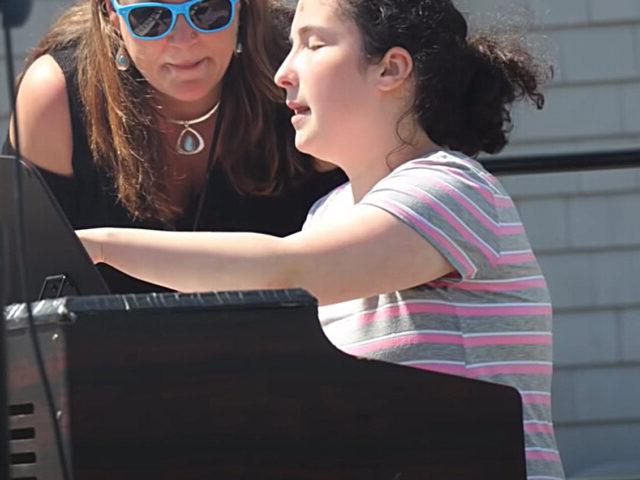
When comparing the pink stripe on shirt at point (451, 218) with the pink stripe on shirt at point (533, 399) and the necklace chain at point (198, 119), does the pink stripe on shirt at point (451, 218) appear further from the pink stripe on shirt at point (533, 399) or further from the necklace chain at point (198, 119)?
the necklace chain at point (198, 119)

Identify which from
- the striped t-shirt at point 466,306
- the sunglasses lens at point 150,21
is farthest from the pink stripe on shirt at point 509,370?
the sunglasses lens at point 150,21

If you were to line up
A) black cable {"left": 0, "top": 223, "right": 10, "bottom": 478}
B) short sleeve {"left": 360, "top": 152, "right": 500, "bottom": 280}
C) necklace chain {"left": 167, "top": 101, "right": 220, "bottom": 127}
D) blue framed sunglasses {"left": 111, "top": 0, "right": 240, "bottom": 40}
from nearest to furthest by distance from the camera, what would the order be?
black cable {"left": 0, "top": 223, "right": 10, "bottom": 478} → short sleeve {"left": 360, "top": 152, "right": 500, "bottom": 280} → blue framed sunglasses {"left": 111, "top": 0, "right": 240, "bottom": 40} → necklace chain {"left": 167, "top": 101, "right": 220, "bottom": 127}

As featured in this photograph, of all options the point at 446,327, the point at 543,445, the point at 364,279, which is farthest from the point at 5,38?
the point at 543,445

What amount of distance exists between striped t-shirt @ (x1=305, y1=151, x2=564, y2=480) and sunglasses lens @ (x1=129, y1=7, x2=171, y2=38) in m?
0.70

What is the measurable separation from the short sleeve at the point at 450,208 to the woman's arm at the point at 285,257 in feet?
0.09

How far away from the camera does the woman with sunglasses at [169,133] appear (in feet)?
9.64

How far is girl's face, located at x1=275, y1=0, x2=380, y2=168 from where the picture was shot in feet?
7.69

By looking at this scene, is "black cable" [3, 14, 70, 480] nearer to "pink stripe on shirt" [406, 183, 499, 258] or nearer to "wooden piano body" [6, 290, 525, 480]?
"wooden piano body" [6, 290, 525, 480]

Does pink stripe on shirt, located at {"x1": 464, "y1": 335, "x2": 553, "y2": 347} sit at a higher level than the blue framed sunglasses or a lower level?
lower

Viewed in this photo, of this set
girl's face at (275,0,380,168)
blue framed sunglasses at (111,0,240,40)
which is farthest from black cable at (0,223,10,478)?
blue framed sunglasses at (111,0,240,40)

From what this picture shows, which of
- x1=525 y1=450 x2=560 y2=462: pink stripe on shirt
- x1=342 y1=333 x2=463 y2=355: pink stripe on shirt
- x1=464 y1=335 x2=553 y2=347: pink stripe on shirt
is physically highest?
x1=342 y1=333 x2=463 y2=355: pink stripe on shirt

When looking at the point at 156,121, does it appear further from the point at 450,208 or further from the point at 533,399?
the point at 533,399

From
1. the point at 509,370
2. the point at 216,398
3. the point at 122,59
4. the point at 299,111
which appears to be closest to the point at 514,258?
the point at 509,370

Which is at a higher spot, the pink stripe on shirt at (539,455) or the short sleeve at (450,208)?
the short sleeve at (450,208)
